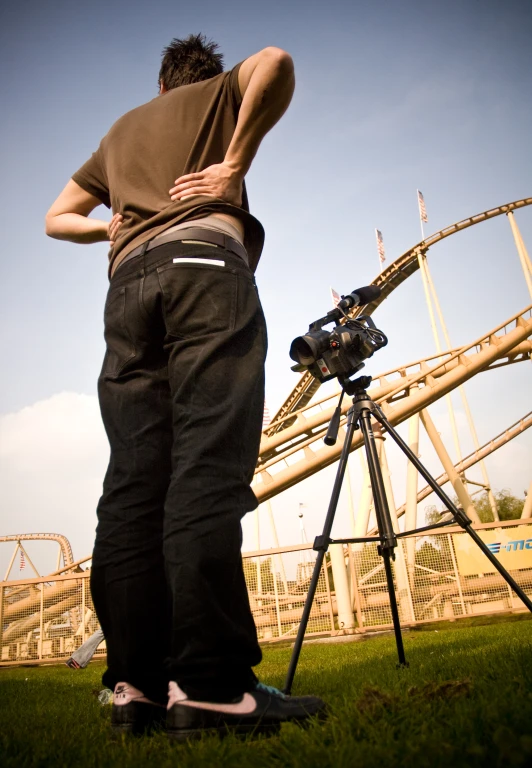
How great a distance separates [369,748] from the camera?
0.93 metres

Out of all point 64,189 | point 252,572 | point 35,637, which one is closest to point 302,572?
point 252,572

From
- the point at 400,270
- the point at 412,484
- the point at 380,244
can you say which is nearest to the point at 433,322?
the point at 400,270

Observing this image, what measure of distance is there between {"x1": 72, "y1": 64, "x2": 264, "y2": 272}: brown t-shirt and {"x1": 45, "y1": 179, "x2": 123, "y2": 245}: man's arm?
19 cm

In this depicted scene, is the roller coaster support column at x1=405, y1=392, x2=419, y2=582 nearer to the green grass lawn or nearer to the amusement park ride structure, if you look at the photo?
the amusement park ride structure

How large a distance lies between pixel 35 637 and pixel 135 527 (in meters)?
8.35

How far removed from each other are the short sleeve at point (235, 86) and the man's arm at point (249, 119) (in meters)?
0.02

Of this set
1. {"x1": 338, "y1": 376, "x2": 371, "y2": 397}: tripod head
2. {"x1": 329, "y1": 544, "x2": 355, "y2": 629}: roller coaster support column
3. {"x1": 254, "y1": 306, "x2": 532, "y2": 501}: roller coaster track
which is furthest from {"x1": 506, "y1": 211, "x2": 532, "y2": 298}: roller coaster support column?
{"x1": 338, "y1": 376, "x2": 371, "y2": 397}: tripod head

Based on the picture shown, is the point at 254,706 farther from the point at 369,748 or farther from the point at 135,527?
the point at 135,527

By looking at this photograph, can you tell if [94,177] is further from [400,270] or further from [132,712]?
[400,270]

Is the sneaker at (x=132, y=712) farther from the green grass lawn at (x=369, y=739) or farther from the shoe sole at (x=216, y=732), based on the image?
the shoe sole at (x=216, y=732)

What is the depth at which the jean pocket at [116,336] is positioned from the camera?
61.7 inches

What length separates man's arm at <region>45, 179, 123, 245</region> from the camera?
2.00 metres

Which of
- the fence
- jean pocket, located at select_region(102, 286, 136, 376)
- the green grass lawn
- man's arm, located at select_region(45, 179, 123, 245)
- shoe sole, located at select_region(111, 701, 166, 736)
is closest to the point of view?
the green grass lawn

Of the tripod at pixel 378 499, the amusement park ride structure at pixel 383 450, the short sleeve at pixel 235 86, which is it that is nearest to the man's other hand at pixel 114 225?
the short sleeve at pixel 235 86
